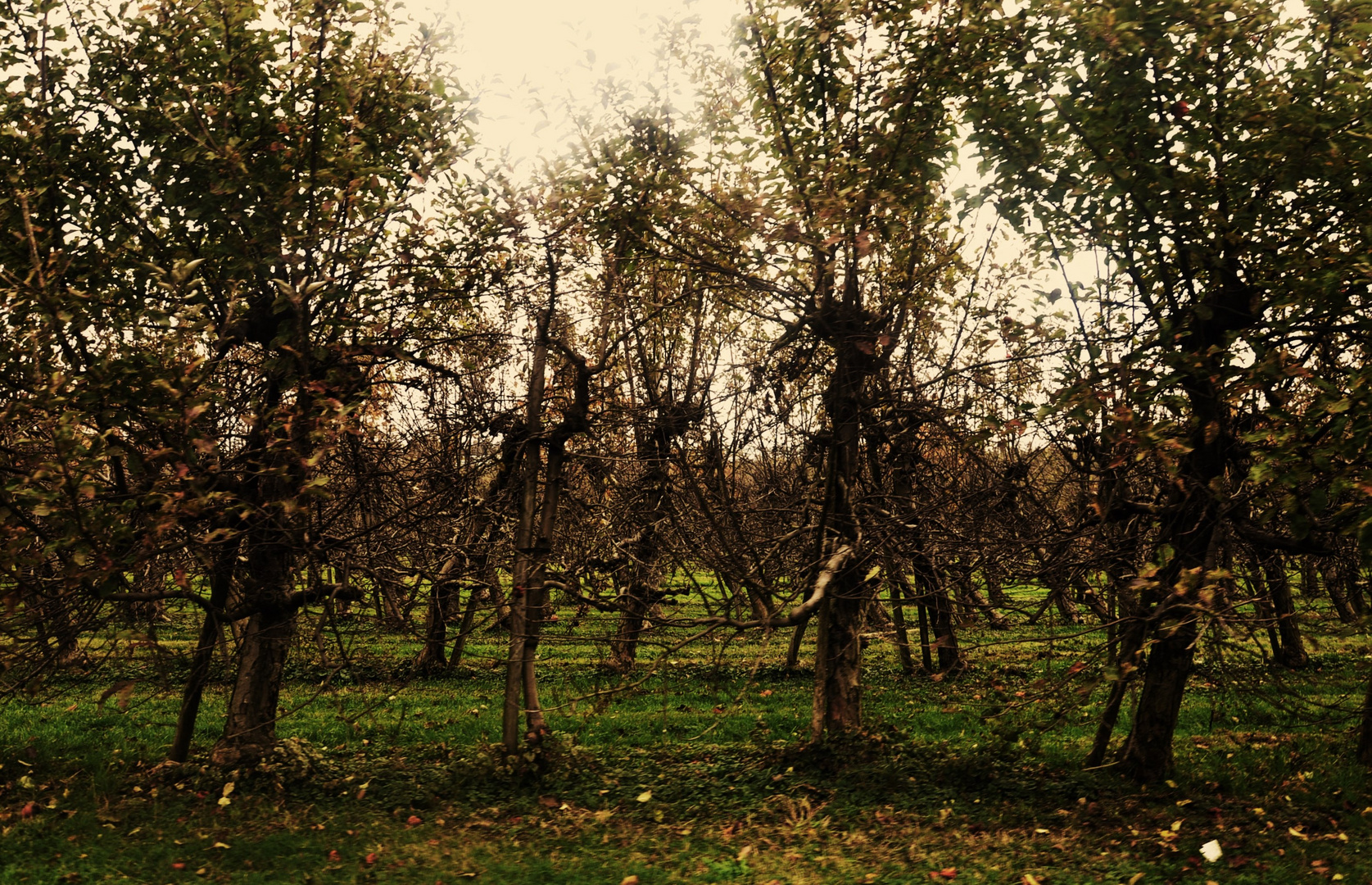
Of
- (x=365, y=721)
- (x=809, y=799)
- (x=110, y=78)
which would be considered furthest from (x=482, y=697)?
(x=110, y=78)

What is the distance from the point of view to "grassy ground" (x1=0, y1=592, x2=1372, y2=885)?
252 inches

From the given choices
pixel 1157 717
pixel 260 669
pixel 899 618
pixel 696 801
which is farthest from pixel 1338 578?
pixel 260 669

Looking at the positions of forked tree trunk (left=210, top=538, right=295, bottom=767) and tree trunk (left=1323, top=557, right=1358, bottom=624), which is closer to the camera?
forked tree trunk (left=210, top=538, right=295, bottom=767)

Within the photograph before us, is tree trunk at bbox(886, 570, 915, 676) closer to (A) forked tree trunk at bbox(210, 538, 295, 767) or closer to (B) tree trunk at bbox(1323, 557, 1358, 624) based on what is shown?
(B) tree trunk at bbox(1323, 557, 1358, 624)

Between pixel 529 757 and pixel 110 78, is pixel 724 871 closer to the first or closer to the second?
pixel 529 757

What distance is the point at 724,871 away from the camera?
6.34m

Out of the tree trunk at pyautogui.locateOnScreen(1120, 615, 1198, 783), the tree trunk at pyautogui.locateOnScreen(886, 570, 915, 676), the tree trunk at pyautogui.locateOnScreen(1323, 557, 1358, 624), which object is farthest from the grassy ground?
the tree trunk at pyautogui.locateOnScreen(1323, 557, 1358, 624)

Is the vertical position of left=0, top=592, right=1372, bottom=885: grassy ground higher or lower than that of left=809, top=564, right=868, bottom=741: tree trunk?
lower

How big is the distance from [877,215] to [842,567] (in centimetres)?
342

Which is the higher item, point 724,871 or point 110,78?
point 110,78

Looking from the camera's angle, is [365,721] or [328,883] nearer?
[328,883]

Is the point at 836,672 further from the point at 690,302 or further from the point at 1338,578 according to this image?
the point at 1338,578

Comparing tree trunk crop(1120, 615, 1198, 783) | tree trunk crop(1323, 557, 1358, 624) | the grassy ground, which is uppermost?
tree trunk crop(1323, 557, 1358, 624)

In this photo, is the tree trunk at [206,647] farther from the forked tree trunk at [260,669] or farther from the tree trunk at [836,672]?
the tree trunk at [836,672]
